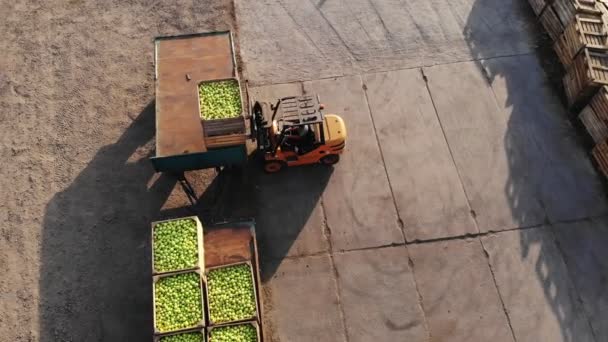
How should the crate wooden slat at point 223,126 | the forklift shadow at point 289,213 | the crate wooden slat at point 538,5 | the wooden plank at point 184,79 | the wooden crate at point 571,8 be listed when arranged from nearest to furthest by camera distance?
the crate wooden slat at point 223,126, the wooden plank at point 184,79, the forklift shadow at point 289,213, the wooden crate at point 571,8, the crate wooden slat at point 538,5

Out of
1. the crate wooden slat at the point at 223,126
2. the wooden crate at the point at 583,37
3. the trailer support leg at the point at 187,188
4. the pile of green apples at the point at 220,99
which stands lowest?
the trailer support leg at the point at 187,188

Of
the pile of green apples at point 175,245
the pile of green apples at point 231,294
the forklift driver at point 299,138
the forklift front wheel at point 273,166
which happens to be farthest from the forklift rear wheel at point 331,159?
the pile of green apples at point 175,245

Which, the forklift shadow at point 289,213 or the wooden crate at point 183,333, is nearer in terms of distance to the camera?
the wooden crate at point 183,333

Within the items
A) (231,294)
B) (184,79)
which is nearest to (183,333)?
(231,294)

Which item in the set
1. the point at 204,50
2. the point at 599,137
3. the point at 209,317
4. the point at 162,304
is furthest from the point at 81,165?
the point at 599,137

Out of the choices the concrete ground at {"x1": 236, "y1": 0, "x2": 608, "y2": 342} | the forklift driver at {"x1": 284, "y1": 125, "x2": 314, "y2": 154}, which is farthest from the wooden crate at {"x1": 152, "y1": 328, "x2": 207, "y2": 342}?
the forklift driver at {"x1": 284, "y1": 125, "x2": 314, "y2": 154}

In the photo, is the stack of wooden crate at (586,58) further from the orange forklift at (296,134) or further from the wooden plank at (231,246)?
the wooden plank at (231,246)

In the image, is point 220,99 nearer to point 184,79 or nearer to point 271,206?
point 184,79
